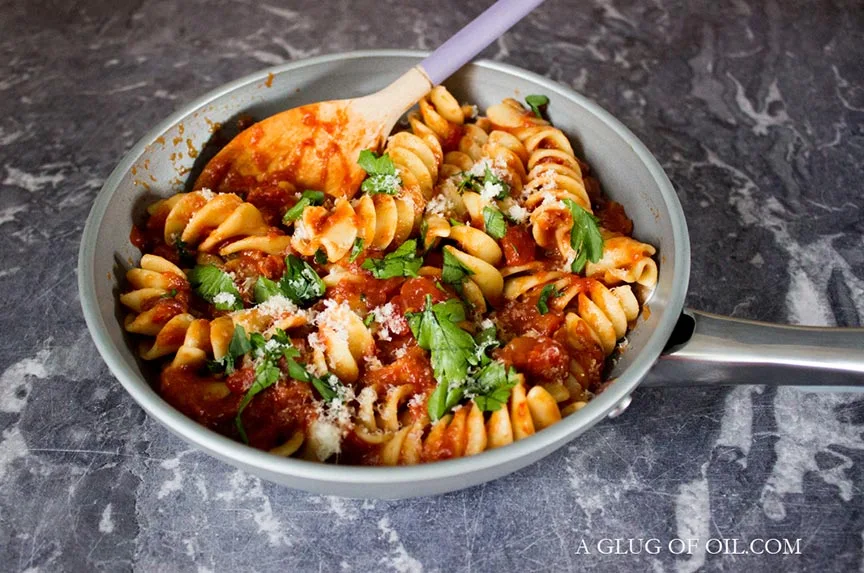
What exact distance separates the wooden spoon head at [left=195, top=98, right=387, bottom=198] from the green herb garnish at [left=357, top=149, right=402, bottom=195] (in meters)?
0.06

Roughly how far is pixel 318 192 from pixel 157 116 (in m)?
1.24

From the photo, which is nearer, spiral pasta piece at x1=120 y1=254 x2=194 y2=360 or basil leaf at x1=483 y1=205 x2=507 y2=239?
spiral pasta piece at x1=120 y1=254 x2=194 y2=360

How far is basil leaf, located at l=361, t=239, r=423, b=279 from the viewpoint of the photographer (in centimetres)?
248

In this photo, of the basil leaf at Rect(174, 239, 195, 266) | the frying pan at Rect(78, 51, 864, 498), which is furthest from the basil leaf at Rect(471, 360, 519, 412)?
the basil leaf at Rect(174, 239, 195, 266)

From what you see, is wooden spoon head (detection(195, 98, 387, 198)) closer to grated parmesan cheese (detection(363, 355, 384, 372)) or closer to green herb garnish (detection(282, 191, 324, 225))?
green herb garnish (detection(282, 191, 324, 225))

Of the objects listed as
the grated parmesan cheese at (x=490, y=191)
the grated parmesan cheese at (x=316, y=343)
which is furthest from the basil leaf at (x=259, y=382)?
the grated parmesan cheese at (x=490, y=191)

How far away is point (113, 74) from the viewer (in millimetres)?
3791

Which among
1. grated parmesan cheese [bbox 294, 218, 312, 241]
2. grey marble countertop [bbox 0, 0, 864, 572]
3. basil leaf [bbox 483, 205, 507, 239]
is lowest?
grey marble countertop [bbox 0, 0, 864, 572]

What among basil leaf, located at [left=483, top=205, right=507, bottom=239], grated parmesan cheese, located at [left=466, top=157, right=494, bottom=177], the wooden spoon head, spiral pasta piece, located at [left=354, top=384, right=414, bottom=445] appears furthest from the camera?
the wooden spoon head

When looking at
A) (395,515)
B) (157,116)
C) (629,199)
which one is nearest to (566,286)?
(629,199)

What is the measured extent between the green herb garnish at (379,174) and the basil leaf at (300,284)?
38 cm

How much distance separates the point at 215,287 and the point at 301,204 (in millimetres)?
395

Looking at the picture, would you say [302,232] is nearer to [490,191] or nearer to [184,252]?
[184,252]

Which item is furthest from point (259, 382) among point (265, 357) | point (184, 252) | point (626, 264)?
point (626, 264)
